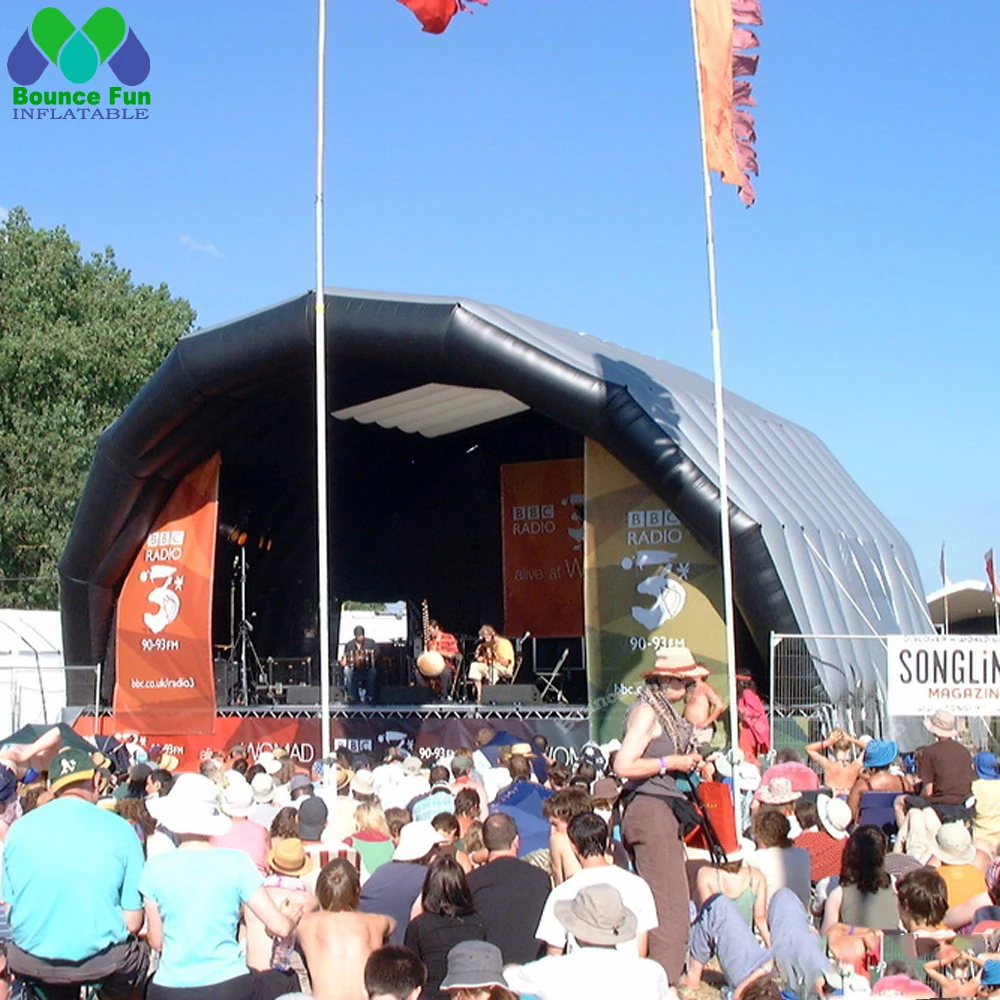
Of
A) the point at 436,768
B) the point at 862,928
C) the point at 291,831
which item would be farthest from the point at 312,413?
the point at 862,928

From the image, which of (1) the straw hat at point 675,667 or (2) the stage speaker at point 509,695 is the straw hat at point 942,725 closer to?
(1) the straw hat at point 675,667

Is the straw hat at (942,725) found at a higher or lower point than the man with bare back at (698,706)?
lower

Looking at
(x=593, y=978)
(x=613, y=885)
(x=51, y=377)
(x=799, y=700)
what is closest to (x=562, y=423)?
(x=799, y=700)

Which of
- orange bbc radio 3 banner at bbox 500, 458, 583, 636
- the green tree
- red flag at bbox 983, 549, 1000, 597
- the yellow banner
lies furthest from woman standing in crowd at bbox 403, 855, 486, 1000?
the green tree

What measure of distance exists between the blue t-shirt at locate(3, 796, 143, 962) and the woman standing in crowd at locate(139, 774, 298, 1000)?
14 cm

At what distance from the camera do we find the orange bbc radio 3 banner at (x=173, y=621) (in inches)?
714

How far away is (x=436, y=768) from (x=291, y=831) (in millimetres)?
2613

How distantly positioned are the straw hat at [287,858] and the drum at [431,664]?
13179 mm

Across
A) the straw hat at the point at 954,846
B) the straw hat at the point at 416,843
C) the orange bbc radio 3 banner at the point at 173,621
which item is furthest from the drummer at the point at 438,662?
the straw hat at the point at 954,846

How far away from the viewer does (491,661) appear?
62.3 ft

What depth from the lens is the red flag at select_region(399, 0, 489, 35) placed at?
1033cm

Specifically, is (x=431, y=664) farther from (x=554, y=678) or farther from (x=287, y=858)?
(x=287, y=858)

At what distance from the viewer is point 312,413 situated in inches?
735

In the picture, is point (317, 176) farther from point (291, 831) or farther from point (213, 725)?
point (213, 725)
